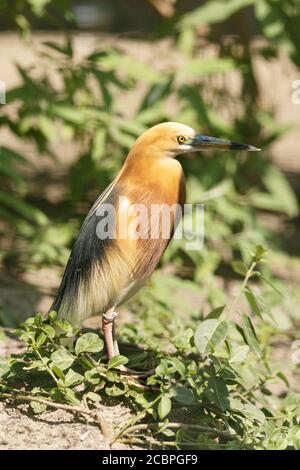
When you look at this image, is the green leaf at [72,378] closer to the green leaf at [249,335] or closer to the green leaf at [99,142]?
the green leaf at [249,335]

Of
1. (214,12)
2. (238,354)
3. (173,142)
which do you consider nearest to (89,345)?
(238,354)

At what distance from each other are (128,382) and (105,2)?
8090 millimetres

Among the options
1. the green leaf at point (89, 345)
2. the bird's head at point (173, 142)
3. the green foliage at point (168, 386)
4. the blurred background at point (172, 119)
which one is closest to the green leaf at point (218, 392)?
the green foliage at point (168, 386)

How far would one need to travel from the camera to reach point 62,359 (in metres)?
2.61

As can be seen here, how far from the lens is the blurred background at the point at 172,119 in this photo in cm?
411

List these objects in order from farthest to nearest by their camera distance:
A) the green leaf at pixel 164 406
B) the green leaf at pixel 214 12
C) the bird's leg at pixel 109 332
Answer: the green leaf at pixel 214 12 → the bird's leg at pixel 109 332 → the green leaf at pixel 164 406

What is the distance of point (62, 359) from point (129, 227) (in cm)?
43

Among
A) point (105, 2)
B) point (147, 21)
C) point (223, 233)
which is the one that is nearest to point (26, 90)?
point (223, 233)

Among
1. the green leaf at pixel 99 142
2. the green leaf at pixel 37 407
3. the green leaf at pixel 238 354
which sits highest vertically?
the green leaf at pixel 99 142

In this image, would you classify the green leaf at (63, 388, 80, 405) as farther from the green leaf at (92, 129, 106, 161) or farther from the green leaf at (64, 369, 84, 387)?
the green leaf at (92, 129, 106, 161)

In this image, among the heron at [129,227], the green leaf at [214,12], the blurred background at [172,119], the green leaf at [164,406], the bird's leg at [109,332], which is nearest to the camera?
the green leaf at [164,406]

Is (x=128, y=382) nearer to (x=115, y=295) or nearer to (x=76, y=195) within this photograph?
(x=115, y=295)

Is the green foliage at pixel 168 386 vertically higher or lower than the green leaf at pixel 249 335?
lower

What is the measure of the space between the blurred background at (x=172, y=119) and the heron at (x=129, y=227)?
3.43ft
